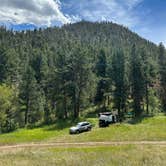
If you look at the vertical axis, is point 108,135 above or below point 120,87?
below

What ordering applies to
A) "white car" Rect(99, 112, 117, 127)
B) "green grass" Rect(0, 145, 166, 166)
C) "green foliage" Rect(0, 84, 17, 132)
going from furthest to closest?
"green foliage" Rect(0, 84, 17, 132), "white car" Rect(99, 112, 117, 127), "green grass" Rect(0, 145, 166, 166)

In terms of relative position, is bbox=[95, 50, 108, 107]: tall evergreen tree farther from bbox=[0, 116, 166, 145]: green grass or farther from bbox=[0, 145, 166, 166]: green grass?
bbox=[0, 145, 166, 166]: green grass

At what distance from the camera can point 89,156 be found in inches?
1304

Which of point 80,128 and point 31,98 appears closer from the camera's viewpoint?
point 80,128

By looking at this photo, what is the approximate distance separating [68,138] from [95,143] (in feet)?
18.6

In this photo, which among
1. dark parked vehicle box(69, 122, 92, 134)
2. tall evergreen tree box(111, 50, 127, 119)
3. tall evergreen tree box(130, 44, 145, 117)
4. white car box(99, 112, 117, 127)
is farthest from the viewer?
tall evergreen tree box(111, 50, 127, 119)

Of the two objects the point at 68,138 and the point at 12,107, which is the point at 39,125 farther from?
the point at 68,138

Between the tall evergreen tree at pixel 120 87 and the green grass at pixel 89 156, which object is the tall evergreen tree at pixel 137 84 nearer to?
the tall evergreen tree at pixel 120 87

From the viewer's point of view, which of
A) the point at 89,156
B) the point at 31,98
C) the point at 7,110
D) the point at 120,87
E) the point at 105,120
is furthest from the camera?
the point at 31,98

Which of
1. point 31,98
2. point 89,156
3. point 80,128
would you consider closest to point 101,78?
point 31,98

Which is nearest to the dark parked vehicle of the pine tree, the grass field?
the grass field

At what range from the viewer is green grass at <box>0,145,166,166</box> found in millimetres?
29741

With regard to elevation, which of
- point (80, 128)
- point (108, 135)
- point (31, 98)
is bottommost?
point (108, 135)

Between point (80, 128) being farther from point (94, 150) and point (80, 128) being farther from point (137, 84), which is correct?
point (137, 84)
